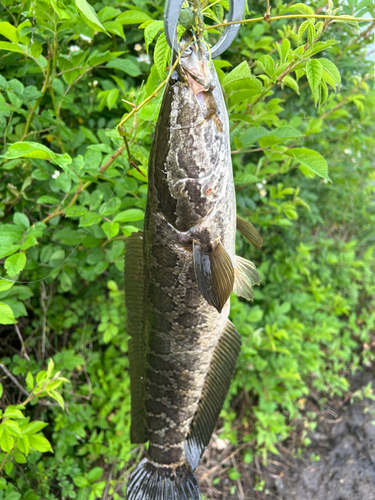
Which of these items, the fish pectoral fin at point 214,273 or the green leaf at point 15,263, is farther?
the green leaf at point 15,263

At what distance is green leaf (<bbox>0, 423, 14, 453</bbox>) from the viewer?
3.40 ft

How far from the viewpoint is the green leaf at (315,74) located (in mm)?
820

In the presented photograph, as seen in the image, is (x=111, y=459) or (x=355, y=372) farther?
(x=355, y=372)

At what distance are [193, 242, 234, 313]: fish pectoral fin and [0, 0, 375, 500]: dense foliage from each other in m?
0.35

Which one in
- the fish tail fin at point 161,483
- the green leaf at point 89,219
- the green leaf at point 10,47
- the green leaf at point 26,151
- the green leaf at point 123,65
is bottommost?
the fish tail fin at point 161,483

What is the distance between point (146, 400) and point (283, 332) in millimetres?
1279

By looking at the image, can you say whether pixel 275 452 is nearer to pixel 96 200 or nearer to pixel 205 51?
pixel 96 200

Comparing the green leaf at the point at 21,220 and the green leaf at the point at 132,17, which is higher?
the green leaf at the point at 132,17

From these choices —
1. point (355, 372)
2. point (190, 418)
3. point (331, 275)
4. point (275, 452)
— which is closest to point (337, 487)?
point (275, 452)

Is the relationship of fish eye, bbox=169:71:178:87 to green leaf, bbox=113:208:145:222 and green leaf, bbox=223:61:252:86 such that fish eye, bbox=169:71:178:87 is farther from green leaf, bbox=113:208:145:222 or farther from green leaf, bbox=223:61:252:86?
green leaf, bbox=113:208:145:222

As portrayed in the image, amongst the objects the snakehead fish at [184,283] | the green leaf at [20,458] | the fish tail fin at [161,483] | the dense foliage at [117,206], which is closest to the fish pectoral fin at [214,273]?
the snakehead fish at [184,283]

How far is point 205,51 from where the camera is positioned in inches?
27.9

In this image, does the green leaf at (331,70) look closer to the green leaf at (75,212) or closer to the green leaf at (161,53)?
the green leaf at (161,53)

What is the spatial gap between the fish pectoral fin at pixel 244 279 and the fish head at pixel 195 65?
1.86 ft
